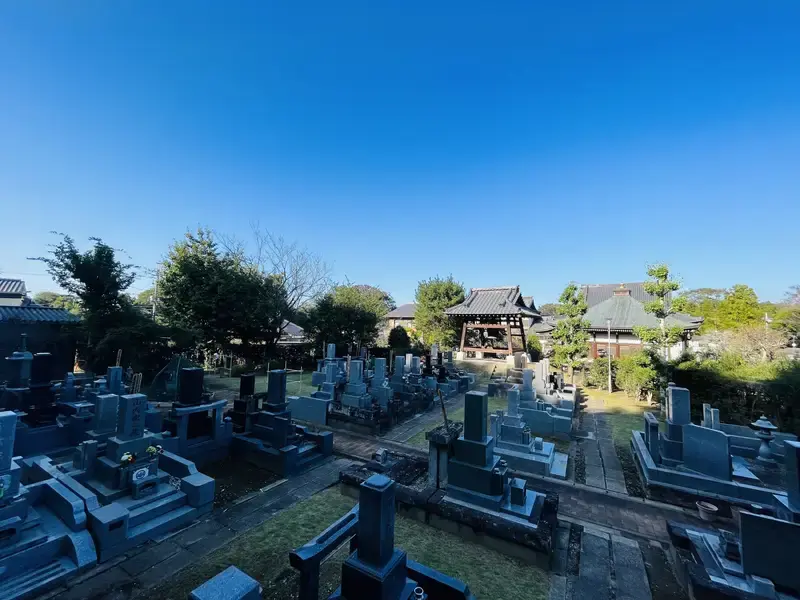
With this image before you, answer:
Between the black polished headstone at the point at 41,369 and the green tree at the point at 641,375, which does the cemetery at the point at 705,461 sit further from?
the black polished headstone at the point at 41,369

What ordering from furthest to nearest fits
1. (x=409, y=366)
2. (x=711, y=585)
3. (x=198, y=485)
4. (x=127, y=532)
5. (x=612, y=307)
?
(x=612, y=307)
(x=409, y=366)
(x=198, y=485)
(x=127, y=532)
(x=711, y=585)

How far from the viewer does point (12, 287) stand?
79.5 feet

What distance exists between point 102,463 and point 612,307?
2722cm

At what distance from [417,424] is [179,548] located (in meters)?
7.99

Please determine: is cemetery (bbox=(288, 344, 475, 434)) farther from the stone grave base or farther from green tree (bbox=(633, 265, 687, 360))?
green tree (bbox=(633, 265, 687, 360))

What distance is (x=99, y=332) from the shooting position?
14.9 meters

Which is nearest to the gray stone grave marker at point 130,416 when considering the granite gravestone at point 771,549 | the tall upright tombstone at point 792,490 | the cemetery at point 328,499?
the cemetery at point 328,499

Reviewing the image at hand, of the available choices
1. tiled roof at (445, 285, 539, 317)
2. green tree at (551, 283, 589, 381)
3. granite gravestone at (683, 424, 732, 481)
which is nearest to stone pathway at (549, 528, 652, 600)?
granite gravestone at (683, 424, 732, 481)

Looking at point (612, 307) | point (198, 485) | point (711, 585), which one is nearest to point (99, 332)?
point (198, 485)

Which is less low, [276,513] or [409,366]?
[409,366]

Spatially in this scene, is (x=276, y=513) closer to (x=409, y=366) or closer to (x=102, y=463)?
(x=102, y=463)

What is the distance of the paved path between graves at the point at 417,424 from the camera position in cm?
1047

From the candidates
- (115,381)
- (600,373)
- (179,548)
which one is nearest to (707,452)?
(179,548)

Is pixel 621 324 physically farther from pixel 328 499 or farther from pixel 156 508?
pixel 156 508
